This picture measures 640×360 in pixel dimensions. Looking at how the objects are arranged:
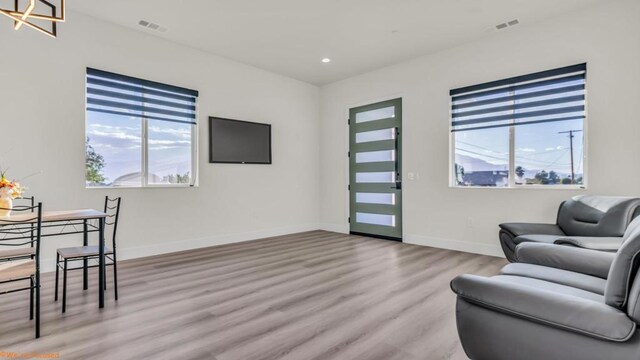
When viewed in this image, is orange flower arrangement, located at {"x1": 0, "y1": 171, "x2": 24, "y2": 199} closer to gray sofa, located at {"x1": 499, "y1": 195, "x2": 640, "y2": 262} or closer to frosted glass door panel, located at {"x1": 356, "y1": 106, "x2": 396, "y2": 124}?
gray sofa, located at {"x1": 499, "y1": 195, "x2": 640, "y2": 262}

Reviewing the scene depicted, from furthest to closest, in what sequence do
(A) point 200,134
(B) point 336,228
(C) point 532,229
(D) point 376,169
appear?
1. (B) point 336,228
2. (D) point 376,169
3. (A) point 200,134
4. (C) point 532,229

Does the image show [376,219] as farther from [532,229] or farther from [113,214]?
[113,214]

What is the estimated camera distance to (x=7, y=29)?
354 centimetres

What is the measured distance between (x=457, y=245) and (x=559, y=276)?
3.01m

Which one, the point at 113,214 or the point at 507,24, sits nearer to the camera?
the point at 113,214

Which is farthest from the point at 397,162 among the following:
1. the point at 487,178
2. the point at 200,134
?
the point at 200,134

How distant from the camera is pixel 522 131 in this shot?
173 inches

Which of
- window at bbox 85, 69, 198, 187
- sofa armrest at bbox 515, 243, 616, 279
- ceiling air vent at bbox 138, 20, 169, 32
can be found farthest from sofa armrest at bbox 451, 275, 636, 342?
ceiling air vent at bbox 138, 20, 169, 32

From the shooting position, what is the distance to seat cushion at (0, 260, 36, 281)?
84.3 inches

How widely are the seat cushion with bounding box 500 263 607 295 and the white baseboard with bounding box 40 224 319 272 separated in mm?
4291

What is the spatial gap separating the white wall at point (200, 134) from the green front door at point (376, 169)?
101 centimetres

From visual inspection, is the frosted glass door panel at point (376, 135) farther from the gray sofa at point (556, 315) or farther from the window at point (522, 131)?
the gray sofa at point (556, 315)

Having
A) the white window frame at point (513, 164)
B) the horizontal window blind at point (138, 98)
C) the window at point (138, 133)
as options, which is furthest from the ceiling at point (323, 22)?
the white window frame at point (513, 164)

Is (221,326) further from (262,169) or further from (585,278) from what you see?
(262,169)
